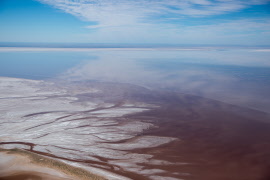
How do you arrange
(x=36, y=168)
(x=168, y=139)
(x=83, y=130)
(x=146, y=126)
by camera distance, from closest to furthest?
(x=36, y=168)
(x=168, y=139)
(x=83, y=130)
(x=146, y=126)

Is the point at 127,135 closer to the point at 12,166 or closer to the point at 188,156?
the point at 188,156

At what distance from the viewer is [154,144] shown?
8.20 metres

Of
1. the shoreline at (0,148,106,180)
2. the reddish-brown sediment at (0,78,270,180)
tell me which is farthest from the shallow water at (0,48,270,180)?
the shoreline at (0,148,106,180)

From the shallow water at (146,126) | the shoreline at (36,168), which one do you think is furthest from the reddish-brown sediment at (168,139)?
the shoreline at (36,168)

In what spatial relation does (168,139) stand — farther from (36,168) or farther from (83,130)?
(36,168)

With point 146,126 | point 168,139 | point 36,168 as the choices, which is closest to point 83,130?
point 146,126

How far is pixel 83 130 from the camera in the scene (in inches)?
361

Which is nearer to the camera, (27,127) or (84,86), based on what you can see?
(27,127)

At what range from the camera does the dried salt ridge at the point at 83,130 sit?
7020 mm

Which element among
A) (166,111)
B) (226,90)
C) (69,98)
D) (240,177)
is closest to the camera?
(240,177)

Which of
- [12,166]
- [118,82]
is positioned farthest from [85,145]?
[118,82]

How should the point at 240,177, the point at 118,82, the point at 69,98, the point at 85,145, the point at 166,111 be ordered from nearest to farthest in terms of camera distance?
the point at 240,177 → the point at 85,145 → the point at 166,111 → the point at 69,98 → the point at 118,82

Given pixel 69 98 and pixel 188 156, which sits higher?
pixel 69 98

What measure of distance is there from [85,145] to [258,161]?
5413mm
